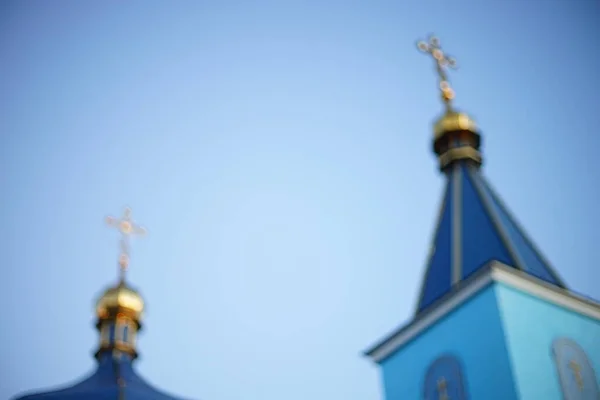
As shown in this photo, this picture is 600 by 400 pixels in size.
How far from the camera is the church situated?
9.72m

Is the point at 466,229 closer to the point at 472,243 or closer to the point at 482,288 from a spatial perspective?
the point at 472,243

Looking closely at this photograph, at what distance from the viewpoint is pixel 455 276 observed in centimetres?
1112

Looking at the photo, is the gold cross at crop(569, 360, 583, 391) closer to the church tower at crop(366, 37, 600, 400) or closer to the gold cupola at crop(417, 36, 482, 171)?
the church tower at crop(366, 37, 600, 400)

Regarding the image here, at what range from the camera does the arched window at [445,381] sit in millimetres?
10055

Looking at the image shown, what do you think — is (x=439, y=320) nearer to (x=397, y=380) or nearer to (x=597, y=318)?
(x=397, y=380)

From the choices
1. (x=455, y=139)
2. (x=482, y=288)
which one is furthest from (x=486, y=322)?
(x=455, y=139)

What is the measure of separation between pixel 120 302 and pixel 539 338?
10409 millimetres

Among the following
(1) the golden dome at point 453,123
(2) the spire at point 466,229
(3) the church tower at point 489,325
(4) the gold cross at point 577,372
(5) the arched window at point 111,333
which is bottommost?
(4) the gold cross at point 577,372

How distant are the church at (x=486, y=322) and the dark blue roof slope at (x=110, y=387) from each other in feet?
19.3

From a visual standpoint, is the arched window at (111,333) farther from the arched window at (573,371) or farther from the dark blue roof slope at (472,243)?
the arched window at (573,371)

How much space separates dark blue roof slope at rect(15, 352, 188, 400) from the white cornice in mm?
6014

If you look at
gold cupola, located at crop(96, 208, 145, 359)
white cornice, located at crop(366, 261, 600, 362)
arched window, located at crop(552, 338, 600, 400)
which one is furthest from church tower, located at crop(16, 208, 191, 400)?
arched window, located at crop(552, 338, 600, 400)

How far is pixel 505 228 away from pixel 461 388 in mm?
2488

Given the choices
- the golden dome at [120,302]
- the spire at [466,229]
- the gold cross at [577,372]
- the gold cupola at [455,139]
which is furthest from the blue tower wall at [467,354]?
the golden dome at [120,302]
